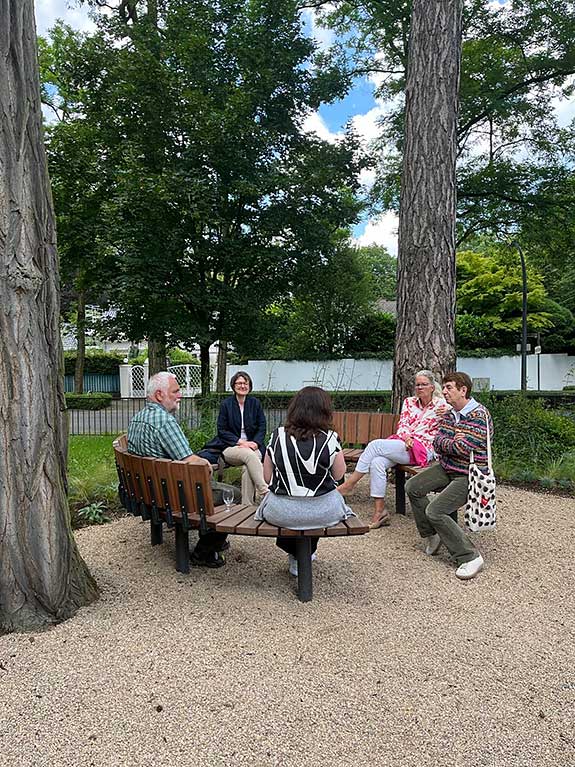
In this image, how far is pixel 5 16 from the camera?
3391mm

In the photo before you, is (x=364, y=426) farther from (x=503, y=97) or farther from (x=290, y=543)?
(x=503, y=97)

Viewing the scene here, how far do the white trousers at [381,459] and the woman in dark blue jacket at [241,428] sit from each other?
1.05 metres

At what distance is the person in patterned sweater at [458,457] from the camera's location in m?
4.59

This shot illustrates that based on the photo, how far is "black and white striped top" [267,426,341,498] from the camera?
3865 mm

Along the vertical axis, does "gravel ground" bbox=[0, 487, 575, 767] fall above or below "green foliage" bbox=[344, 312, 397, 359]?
below

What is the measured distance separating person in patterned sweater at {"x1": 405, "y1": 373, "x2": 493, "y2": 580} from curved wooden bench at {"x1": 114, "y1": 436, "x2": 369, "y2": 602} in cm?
90

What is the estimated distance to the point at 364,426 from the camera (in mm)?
7301

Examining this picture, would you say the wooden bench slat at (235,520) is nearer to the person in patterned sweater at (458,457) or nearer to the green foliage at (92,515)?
the person in patterned sweater at (458,457)

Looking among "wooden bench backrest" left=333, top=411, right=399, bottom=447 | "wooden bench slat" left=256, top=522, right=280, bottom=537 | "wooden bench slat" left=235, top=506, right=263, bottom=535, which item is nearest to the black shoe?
"wooden bench slat" left=235, top=506, right=263, bottom=535

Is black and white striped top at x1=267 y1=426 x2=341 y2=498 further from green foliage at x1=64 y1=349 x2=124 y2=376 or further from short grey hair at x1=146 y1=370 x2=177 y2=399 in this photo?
green foliage at x1=64 y1=349 x2=124 y2=376

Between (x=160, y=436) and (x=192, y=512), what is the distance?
1.98 feet

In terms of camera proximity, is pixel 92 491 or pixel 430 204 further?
pixel 430 204

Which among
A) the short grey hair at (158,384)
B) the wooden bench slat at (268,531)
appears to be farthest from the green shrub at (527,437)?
the short grey hair at (158,384)

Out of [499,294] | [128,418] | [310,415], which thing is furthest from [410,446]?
[499,294]
